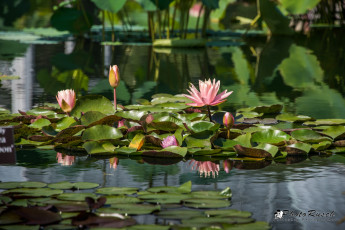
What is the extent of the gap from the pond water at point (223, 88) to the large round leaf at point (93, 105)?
0.38 m

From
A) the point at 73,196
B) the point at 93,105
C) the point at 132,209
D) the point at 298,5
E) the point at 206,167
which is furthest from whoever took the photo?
the point at 298,5

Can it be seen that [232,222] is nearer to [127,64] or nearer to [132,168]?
[132,168]

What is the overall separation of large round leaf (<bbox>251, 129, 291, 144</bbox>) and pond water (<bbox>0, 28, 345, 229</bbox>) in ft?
0.61

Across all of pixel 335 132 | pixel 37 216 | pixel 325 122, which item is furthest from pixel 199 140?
pixel 37 216

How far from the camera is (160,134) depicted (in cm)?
278

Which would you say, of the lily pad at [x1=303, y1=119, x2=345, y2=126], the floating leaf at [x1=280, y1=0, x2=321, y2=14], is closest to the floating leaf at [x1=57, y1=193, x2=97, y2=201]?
the lily pad at [x1=303, y1=119, x2=345, y2=126]

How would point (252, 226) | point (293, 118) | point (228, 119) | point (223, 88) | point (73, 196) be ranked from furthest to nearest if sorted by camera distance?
1. point (223, 88)
2. point (293, 118)
3. point (228, 119)
4. point (73, 196)
5. point (252, 226)

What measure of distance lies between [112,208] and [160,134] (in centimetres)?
102

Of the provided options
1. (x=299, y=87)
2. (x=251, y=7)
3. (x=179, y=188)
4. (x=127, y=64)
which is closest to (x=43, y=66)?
(x=127, y=64)

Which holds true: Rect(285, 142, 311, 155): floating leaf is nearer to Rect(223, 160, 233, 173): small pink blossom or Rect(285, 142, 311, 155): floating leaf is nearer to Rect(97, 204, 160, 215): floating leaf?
Rect(223, 160, 233, 173): small pink blossom

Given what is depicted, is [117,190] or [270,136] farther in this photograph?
[270,136]

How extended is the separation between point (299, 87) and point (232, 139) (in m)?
2.05

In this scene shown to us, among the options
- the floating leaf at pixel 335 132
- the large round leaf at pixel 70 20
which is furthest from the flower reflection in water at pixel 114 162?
the large round leaf at pixel 70 20

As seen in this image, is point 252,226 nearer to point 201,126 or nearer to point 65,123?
point 201,126
